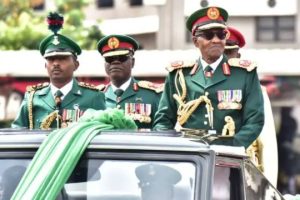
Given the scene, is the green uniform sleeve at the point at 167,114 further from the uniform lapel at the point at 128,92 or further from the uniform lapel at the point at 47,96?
the uniform lapel at the point at 128,92

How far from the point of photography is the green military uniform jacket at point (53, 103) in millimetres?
8516

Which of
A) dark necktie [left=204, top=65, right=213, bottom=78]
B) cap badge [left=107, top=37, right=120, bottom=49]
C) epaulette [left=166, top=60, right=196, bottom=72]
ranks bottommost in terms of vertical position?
dark necktie [left=204, top=65, right=213, bottom=78]

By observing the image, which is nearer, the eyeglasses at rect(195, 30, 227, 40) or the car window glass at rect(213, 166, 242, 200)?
the car window glass at rect(213, 166, 242, 200)

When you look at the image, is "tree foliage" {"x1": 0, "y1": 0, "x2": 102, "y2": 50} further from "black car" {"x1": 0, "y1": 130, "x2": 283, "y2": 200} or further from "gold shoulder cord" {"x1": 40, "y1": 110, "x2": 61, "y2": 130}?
"black car" {"x1": 0, "y1": 130, "x2": 283, "y2": 200}

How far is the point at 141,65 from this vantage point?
22281mm

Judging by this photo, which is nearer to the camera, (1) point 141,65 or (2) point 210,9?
(2) point 210,9

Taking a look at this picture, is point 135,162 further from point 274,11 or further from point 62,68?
point 274,11

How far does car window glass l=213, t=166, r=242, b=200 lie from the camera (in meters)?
5.47

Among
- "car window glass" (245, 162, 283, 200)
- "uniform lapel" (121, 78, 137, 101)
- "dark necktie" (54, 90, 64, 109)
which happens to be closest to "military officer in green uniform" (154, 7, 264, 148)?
"dark necktie" (54, 90, 64, 109)

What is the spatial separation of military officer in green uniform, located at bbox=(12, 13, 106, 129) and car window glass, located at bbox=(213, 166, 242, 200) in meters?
2.78

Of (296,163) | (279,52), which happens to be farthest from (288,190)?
(279,52)

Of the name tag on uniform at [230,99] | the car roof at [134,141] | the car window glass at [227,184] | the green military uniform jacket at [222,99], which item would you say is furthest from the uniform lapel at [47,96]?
the car window glass at [227,184]

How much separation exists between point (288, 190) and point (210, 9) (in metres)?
13.8

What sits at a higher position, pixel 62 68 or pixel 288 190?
pixel 62 68
